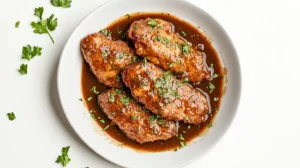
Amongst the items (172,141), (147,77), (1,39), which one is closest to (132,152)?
(172,141)

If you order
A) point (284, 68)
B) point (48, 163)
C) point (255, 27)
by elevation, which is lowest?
point (48, 163)

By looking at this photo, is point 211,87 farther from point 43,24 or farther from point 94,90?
point 43,24

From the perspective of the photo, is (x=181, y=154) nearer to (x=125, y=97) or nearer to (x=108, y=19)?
(x=125, y=97)

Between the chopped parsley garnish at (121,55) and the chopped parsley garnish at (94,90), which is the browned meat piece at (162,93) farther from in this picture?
the chopped parsley garnish at (94,90)

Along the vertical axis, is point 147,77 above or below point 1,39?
below

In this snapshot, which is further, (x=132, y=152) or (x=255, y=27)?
(x=255, y=27)

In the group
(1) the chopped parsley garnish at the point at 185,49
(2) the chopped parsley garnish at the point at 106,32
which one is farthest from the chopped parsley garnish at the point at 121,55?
(1) the chopped parsley garnish at the point at 185,49

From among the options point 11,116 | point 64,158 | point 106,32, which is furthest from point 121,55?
point 11,116

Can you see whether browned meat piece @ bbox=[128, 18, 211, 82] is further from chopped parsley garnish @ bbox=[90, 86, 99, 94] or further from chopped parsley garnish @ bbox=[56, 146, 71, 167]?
chopped parsley garnish @ bbox=[56, 146, 71, 167]
